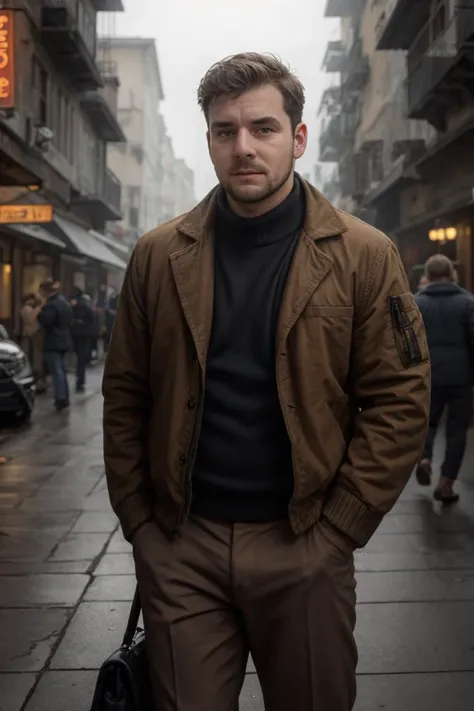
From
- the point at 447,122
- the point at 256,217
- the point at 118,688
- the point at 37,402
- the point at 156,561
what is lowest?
the point at 37,402

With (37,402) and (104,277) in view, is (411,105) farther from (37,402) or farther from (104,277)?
(104,277)

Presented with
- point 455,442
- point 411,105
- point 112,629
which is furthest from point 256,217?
point 411,105

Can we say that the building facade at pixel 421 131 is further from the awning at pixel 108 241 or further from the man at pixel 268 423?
the man at pixel 268 423

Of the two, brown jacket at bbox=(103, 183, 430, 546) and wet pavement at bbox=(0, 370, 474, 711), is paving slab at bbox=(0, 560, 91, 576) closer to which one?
wet pavement at bbox=(0, 370, 474, 711)

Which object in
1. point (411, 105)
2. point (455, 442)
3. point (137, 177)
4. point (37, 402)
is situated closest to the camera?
point (455, 442)

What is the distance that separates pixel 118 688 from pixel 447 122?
17.9m

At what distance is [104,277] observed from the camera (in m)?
35.7

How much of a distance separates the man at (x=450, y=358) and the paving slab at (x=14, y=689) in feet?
12.7

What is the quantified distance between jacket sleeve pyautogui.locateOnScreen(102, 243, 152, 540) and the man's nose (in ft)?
1.25

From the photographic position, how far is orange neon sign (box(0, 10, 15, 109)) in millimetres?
12828

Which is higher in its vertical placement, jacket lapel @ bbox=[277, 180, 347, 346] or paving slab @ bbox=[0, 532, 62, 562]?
jacket lapel @ bbox=[277, 180, 347, 346]

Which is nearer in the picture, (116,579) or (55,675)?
(55,675)

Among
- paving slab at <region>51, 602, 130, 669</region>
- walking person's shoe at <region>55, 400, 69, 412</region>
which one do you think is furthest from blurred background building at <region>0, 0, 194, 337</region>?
paving slab at <region>51, 602, 130, 669</region>

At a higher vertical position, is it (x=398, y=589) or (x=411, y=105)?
(x=411, y=105)
